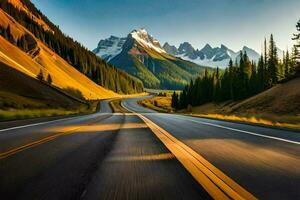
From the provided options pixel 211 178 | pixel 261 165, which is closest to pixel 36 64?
pixel 261 165

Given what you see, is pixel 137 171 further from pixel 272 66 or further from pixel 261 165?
pixel 272 66

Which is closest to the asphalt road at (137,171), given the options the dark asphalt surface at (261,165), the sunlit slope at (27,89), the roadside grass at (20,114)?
the dark asphalt surface at (261,165)

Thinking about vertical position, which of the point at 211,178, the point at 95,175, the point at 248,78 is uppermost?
the point at 248,78

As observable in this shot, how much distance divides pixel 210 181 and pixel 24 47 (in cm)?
14181

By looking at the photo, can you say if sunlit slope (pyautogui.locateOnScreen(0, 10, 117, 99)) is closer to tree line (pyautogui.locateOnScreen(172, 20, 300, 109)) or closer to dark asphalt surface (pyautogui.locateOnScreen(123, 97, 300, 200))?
tree line (pyautogui.locateOnScreen(172, 20, 300, 109))

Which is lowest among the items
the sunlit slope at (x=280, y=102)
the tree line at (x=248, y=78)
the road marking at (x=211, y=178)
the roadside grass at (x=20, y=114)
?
the road marking at (x=211, y=178)

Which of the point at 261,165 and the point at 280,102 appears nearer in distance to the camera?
the point at 261,165

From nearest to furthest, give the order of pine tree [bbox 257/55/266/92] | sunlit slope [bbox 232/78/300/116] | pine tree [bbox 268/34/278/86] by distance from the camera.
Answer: sunlit slope [bbox 232/78/300/116], pine tree [bbox 268/34/278/86], pine tree [bbox 257/55/266/92]

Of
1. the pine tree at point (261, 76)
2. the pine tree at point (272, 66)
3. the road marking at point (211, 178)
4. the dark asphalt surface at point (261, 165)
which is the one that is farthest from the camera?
the pine tree at point (261, 76)

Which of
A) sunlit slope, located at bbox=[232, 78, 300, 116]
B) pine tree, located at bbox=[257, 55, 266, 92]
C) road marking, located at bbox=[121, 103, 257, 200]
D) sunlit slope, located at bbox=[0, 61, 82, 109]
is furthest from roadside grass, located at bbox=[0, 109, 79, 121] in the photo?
pine tree, located at bbox=[257, 55, 266, 92]

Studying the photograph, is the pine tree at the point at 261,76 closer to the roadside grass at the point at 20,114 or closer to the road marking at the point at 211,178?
the roadside grass at the point at 20,114

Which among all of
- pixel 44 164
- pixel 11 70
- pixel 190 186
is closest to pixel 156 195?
pixel 190 186

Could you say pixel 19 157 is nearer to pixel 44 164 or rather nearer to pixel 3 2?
pixel 44 164

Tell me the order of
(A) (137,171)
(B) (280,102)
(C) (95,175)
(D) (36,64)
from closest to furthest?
(C) (95,175) → (A) (137,171) → (B) (280,102) → (D) (36,64)
